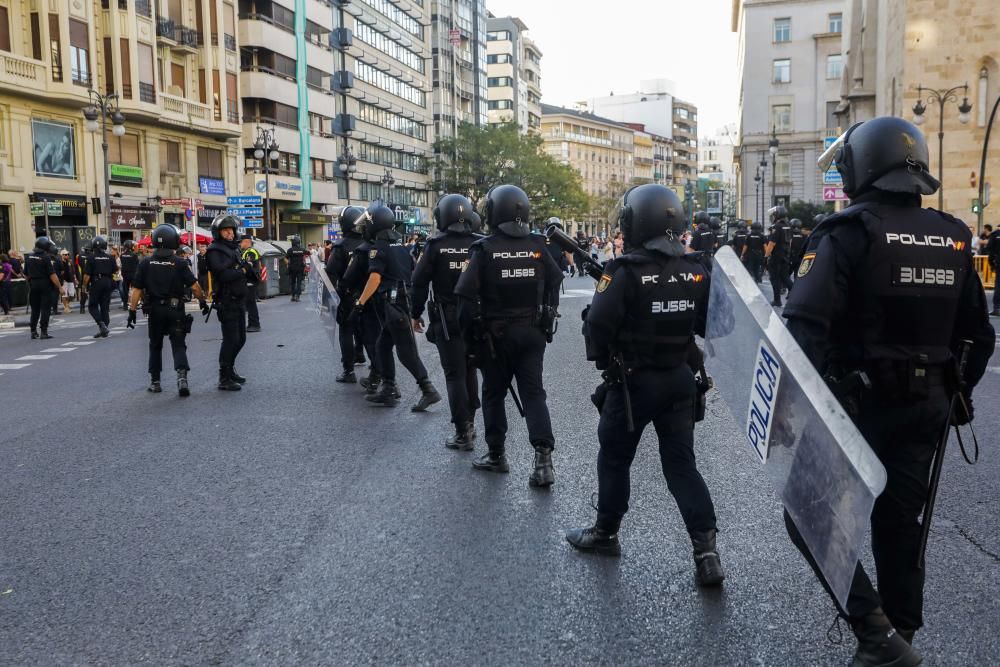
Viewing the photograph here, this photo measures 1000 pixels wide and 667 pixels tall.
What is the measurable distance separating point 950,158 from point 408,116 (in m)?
50.3

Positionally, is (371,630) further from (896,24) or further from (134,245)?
(896,24)

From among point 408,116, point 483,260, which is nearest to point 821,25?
point 408,116

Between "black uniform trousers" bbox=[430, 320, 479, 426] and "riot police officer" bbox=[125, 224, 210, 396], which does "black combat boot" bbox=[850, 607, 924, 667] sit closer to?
"black uniform trousers" bbox=[430, 320, 479, 426]

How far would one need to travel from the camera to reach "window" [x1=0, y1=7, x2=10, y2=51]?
103ft

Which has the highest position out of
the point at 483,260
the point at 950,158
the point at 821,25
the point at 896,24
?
the point at 821,25

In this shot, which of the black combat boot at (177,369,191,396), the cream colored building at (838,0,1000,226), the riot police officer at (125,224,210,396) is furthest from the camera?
the cream colored building at (838,0,1000,226)

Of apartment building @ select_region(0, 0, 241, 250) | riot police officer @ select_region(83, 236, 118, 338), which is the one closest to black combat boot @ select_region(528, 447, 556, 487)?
riot police officer @ select_region(83, 236, 118, 338)

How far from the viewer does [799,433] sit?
2.89 metres

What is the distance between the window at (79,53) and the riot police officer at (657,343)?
34.9 meters

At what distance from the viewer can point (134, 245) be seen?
25172 mm

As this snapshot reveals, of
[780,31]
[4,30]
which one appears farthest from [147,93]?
[780,31]

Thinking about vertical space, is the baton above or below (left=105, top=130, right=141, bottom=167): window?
below

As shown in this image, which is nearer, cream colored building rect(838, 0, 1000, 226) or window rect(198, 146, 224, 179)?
cream colored building rect(838, 0, 1000, 226)

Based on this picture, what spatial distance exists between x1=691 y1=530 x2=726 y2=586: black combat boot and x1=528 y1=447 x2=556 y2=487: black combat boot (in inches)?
69.0
